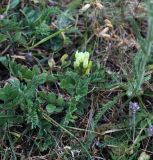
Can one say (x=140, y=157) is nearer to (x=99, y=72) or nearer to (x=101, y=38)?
(x=99, y=72)

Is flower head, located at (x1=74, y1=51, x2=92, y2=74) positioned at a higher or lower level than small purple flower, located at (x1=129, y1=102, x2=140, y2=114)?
higher

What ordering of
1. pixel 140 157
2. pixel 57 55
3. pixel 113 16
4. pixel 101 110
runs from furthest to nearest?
pixel 113 16, pixel 57 55, pixel 101 110, pixel 140 157

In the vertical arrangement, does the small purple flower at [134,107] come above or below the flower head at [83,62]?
below

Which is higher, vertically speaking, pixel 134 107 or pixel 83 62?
pixel 83 62

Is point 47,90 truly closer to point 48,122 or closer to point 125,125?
point 48,122

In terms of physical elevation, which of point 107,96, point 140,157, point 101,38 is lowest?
point 140,157

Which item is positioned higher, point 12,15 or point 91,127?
point 12,15

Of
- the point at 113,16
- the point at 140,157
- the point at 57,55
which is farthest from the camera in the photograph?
the point at 113,16

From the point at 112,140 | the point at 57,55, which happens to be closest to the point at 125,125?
the point at 112,140

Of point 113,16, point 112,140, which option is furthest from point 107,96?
point 113,16

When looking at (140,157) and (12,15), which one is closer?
(140,157)
